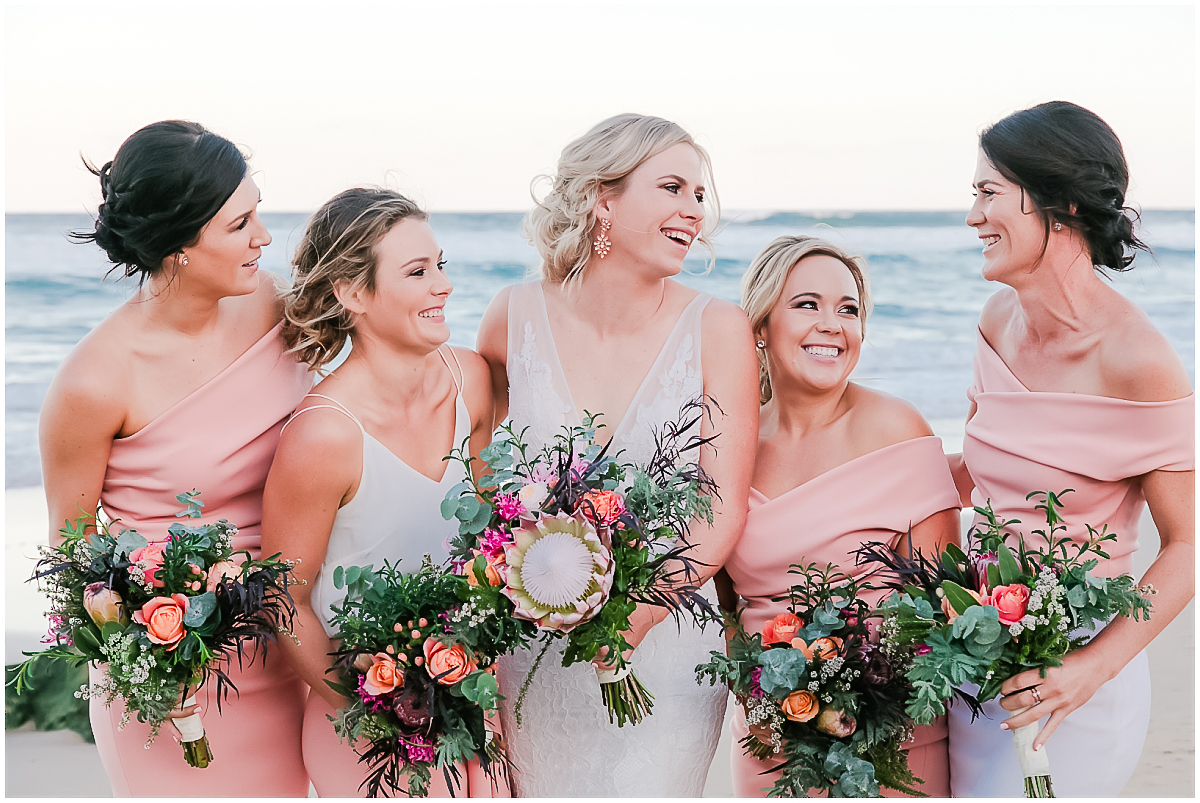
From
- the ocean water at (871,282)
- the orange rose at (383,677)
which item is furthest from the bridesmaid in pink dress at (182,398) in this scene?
the ocean water at (871,282)

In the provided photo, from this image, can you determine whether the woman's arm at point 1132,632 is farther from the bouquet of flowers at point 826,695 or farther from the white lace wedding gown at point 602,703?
the white lace wedding gown at point 602,703

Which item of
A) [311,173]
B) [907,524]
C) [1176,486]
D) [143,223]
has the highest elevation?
[143,223]

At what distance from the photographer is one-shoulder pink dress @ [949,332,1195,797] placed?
3361mm

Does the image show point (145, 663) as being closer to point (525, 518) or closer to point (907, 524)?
point (525, 518)

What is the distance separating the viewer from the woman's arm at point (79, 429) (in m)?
3.41

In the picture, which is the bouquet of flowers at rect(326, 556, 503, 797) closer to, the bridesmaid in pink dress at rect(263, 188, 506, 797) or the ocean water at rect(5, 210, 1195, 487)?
the bridesmaid in pink dress at rect(263, 188, 506, 797)

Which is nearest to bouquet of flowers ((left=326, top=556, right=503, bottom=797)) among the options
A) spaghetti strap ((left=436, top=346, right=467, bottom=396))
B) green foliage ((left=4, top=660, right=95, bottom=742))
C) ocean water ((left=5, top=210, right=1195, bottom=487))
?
spaghetti strap ((left=436, top=346, right=467, bottom=396))

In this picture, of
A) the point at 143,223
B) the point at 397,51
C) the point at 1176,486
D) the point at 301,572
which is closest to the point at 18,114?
the point at 397,51

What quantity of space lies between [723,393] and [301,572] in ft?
5.39

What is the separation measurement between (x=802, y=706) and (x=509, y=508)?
1.17 m

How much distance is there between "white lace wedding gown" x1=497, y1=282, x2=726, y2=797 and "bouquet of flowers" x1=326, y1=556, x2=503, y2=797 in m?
0.51

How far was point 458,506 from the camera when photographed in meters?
3.09

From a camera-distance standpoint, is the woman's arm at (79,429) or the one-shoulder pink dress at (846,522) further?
the one-shoulder pink dress at (846,522)

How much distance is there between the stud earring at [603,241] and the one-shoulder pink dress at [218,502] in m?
1.25
